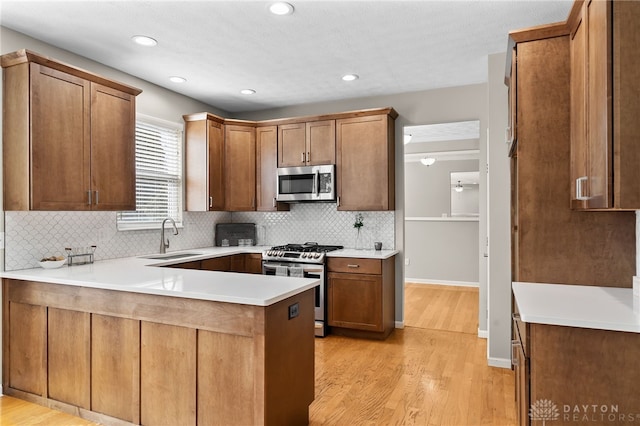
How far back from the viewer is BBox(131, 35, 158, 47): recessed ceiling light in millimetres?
3016

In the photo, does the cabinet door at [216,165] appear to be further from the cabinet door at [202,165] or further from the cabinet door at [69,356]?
the cabinet door at [69,356]

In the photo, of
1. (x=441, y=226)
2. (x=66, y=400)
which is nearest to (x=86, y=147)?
(x=66, y=400)

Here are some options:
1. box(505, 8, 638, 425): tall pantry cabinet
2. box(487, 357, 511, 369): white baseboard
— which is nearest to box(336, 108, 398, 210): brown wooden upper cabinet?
box(487, 357, 511, 369): white baseboard

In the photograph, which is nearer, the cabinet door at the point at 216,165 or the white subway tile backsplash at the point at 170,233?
the white subway tile backsplash at the point at 170,233

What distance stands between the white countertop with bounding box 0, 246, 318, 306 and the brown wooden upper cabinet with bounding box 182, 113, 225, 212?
151 centimetres

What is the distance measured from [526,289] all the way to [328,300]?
2469 millimetres

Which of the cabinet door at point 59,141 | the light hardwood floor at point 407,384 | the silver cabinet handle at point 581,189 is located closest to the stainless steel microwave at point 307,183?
the light hardwood floor at point 407,384

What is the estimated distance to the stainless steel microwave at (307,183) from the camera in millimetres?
4492

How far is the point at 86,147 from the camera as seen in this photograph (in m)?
3.00

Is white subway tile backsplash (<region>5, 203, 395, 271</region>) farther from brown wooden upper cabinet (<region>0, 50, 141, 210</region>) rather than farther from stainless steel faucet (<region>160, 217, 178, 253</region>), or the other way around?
brown wooden upper cabinet (<region>0, 50, 141, 210</region>)

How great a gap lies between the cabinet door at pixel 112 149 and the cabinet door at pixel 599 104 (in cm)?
328

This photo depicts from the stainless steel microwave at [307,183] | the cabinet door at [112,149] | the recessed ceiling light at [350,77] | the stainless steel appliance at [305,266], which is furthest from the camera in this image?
the stainless steel microwave at [307,183]

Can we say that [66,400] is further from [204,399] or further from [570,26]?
[570,26]

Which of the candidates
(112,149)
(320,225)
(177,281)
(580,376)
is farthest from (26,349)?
(580,376)
